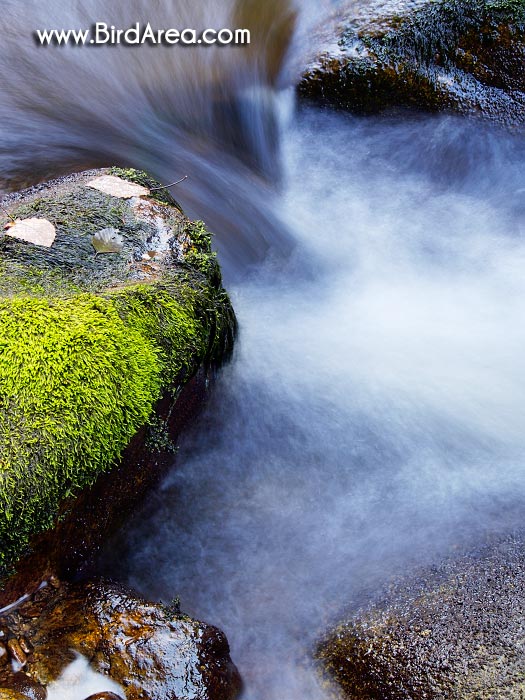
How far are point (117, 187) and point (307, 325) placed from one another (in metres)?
1.89

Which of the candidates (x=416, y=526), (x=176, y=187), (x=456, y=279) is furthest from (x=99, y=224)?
(x=456, y=279)

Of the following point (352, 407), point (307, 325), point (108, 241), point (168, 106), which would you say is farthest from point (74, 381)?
point (168, 106)

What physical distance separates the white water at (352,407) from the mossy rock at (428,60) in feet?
1.16

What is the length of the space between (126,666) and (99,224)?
7.79ft

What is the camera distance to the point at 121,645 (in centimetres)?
284

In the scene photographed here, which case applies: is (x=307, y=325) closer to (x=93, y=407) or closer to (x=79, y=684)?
(x=93, y=407)

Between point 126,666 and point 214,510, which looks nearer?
point 126,666

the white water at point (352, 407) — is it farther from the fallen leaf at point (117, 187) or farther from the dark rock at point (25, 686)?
the fallen leaf at point (117, 187)

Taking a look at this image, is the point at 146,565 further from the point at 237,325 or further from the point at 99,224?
the point at 99,224

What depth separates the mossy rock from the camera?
6.27m

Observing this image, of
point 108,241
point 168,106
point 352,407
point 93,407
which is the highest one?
point 168,106

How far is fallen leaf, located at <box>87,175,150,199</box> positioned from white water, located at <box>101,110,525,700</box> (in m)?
1.31

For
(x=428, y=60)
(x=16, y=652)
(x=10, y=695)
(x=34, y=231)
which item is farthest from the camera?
(x=428, y=60)

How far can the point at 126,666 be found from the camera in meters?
2.77
